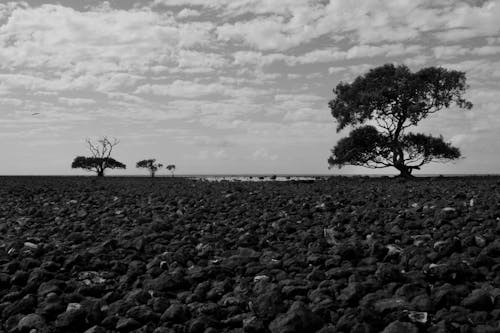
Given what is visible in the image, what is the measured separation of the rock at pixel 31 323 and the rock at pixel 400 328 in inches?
140

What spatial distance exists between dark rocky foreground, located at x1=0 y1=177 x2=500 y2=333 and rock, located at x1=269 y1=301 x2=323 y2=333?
11 mm

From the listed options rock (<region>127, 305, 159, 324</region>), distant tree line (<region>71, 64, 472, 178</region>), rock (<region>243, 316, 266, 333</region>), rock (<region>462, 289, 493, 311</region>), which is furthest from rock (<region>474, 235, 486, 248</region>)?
distant tree line (<region>71, 64, 472, 178</region>)

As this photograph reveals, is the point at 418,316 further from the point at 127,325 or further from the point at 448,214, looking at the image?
the point at 448,214

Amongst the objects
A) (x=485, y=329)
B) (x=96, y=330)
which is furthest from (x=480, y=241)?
(x=96, y=330)

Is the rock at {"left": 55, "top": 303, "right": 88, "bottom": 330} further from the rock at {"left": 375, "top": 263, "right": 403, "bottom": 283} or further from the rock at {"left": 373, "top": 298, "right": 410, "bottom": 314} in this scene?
the rock at {"left": 375, "top": 263, "right": 403, "bottom": 283}

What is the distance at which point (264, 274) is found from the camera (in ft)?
22.0

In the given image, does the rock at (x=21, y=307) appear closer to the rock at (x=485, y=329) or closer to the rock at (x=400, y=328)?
the rock at (x=400, y=328)

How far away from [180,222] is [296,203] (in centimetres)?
463

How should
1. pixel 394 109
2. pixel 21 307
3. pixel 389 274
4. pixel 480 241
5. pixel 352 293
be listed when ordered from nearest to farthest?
pixel 352 293, pixel 21 307, pixel 389 274, pixel 480 241, pixel 394 109

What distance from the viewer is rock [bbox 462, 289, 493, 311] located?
503 cm

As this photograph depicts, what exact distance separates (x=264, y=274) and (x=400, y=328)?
8.29 ft

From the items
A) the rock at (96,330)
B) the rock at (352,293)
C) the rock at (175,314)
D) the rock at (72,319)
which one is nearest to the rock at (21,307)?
the rock at (72,319)

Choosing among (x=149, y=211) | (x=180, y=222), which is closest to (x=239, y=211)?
(x=180, y=222)

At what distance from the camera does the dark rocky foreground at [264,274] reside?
5012mm
